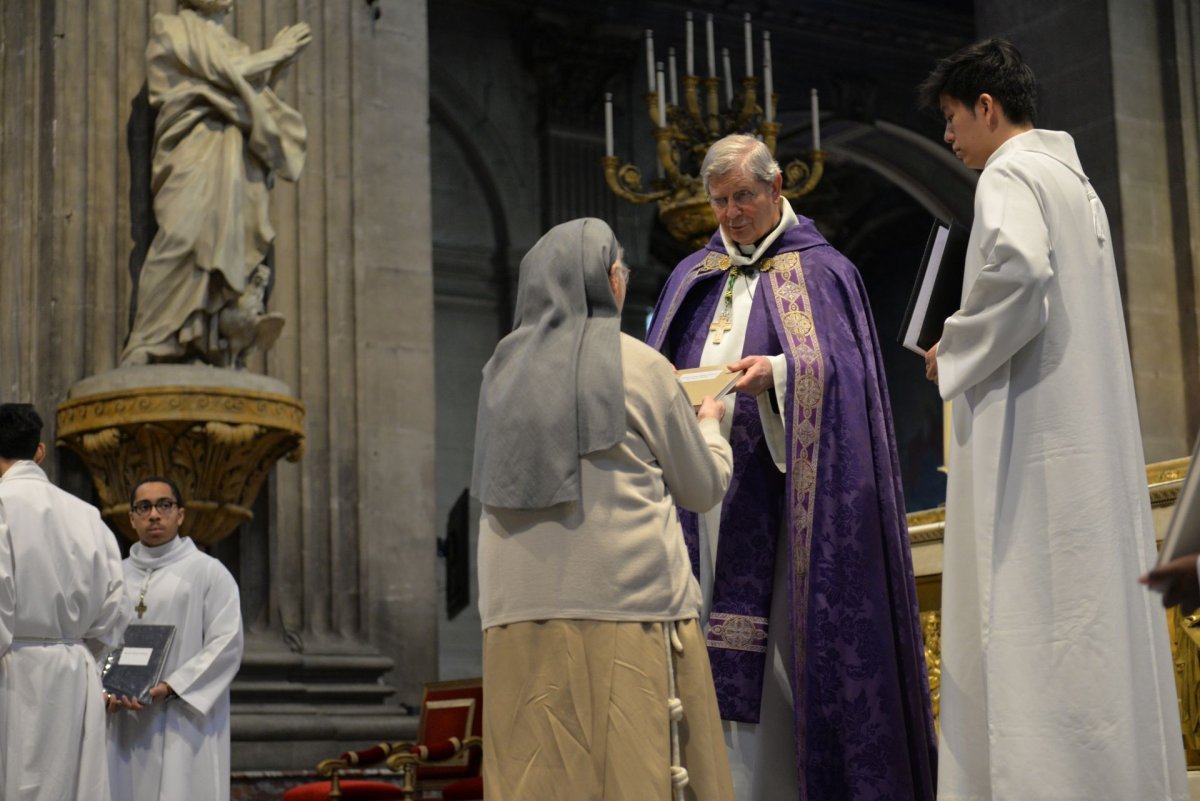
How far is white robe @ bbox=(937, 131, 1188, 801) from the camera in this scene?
3.80m

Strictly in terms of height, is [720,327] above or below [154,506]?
above

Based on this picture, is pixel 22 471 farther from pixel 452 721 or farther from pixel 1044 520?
pixel 1044 520

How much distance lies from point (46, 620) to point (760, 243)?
2643 millimetres

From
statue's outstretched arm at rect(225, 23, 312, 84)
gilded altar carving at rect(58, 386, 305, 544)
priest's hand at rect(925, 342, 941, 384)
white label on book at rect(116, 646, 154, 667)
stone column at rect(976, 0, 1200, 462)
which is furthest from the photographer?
stone column at rect(976, 0, 1200, 462)

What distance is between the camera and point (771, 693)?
4.72 meters

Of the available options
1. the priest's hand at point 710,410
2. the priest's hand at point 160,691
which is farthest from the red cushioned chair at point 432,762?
the priest's hand at point 710,410

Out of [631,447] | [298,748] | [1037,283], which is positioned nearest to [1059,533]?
[1037,283]

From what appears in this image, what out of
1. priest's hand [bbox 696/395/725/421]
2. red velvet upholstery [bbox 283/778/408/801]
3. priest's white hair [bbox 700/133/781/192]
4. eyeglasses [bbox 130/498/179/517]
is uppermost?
priest's white hair [bbox 700/133/781/192]

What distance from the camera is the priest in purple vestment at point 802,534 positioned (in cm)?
449

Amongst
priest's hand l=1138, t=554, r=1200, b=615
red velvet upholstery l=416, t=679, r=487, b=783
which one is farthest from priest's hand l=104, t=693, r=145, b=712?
priest's hand l=1138, t=554, r=1200, b=615

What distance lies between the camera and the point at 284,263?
840 centimetres

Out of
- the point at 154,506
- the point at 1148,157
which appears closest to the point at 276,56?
the point at 154,506

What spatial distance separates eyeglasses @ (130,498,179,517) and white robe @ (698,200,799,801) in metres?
2.72

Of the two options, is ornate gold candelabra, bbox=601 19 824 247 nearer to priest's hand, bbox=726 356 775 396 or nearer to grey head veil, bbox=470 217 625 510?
priest's hand, bbox=726 356 775 396
